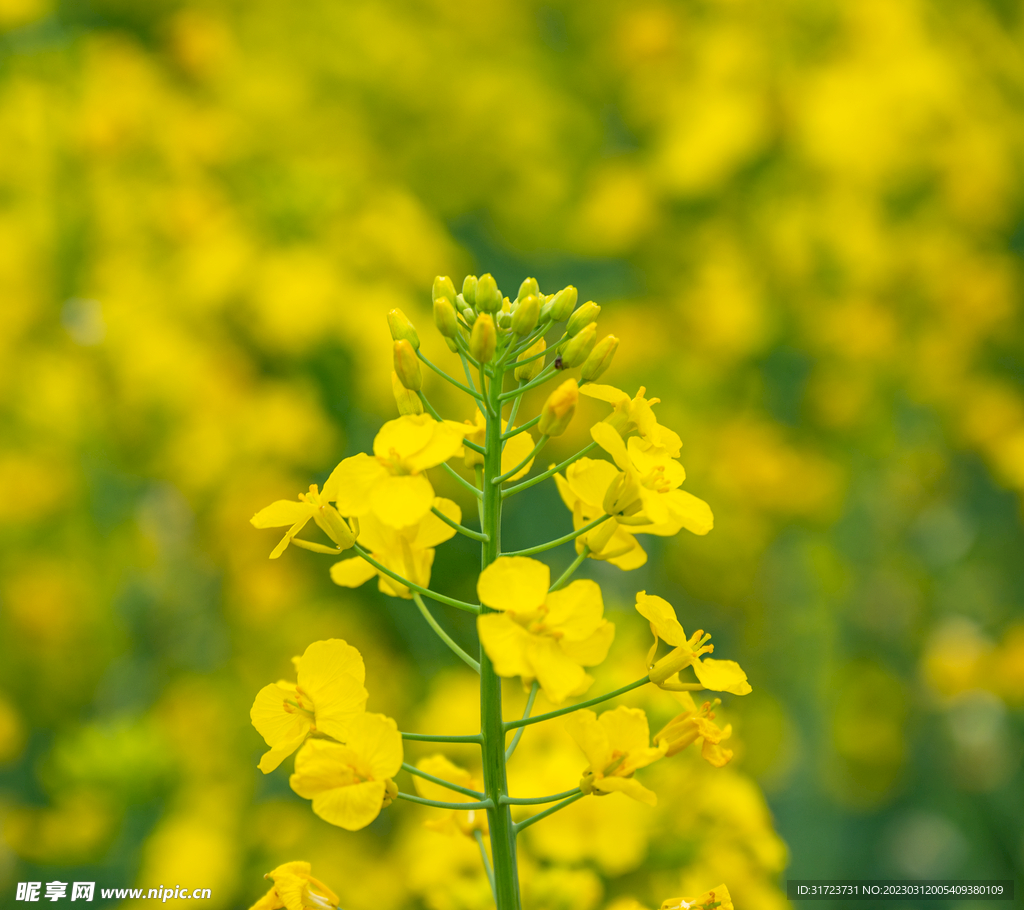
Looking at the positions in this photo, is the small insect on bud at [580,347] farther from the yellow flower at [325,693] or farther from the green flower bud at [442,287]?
the yellow flower at [325,693]

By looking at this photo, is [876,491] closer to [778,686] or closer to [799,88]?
[778,686]

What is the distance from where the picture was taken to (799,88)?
5.51 feet

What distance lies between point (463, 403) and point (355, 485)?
0.94 meters

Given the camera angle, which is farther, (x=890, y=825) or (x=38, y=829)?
(x=890, y=825)

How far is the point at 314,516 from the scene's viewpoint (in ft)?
1.54

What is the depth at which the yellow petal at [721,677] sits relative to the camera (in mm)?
453

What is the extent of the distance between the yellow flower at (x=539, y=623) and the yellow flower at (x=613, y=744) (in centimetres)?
4

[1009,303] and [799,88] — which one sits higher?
[799,88]

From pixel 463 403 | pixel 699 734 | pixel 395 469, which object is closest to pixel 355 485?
pixel 395 469

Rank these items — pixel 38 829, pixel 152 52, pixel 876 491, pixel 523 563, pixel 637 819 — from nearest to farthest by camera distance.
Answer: pixel 523 563
pixel 637 819
pixel 38 829
pixel 876 491
pixel 152 52

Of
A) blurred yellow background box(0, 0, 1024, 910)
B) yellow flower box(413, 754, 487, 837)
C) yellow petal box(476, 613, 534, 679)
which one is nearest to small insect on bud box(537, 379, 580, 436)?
yellow petal box(476, 613, 534, 679)

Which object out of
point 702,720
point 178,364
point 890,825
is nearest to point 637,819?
point 702,720

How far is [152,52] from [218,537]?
4.28 feet

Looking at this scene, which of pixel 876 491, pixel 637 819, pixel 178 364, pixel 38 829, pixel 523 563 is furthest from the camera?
pixel 876 491
